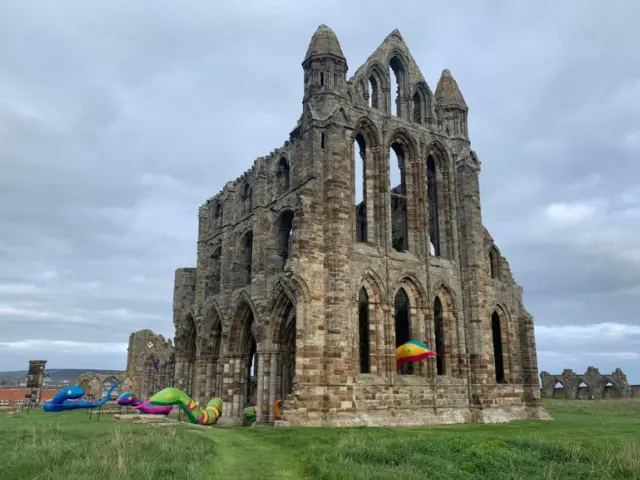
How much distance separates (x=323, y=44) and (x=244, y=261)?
1289 centimetres

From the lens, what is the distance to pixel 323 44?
26656mm

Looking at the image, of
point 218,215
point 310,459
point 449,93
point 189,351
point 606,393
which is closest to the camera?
point 310,459

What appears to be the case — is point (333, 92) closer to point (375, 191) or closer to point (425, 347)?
point (375, 191)

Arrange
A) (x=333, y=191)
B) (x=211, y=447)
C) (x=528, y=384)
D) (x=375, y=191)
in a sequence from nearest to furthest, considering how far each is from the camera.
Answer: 1. (x=211, y=447)
2. (x=333, y=191)
3. (x=375, y=191)
4. (x=528, y=384)

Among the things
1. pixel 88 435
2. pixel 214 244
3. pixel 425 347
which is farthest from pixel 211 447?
pixel 214 244

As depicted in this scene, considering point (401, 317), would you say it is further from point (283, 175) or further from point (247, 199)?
point (247, 199)

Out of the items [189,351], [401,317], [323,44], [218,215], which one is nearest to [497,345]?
[401,317]

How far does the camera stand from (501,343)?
30047mm

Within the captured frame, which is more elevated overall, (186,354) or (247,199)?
(247,199)

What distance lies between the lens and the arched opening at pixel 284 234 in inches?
1138

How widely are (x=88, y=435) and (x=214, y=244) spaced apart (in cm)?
1893

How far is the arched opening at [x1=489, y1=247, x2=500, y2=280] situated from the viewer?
104 ft

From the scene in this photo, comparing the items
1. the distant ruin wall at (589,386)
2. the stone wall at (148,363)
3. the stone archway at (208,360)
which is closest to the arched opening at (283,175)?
the stone archway at (208,360)

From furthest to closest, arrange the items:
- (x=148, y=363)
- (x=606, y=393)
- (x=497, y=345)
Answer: (x=606, y=393) → (x=148, y=363) → (x=497, y=345)
